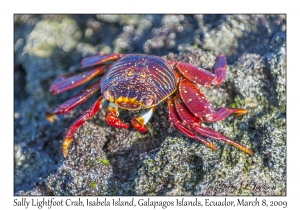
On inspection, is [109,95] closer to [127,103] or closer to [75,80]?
[127,103]

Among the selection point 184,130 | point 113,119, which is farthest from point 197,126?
point 113,119

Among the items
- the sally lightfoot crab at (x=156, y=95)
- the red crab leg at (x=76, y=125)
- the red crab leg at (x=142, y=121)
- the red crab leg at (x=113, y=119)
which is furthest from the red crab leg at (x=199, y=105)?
the red crab leg at (x=76, y=125)

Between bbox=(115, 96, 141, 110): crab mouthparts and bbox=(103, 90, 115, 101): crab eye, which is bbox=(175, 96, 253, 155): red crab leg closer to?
bbox=(115, 96, 141, 110): crab mouthparts

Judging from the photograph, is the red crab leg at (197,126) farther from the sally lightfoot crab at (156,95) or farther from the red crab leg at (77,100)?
the red crab leg at (77,100)

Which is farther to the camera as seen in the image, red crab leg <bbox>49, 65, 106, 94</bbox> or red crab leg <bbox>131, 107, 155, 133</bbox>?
red crab leg <bbox>49, 65, 106, 94</bbox>

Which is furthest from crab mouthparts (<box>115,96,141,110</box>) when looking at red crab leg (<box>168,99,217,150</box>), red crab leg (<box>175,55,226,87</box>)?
red crab leg (<box>175,55,226,87</box>)
